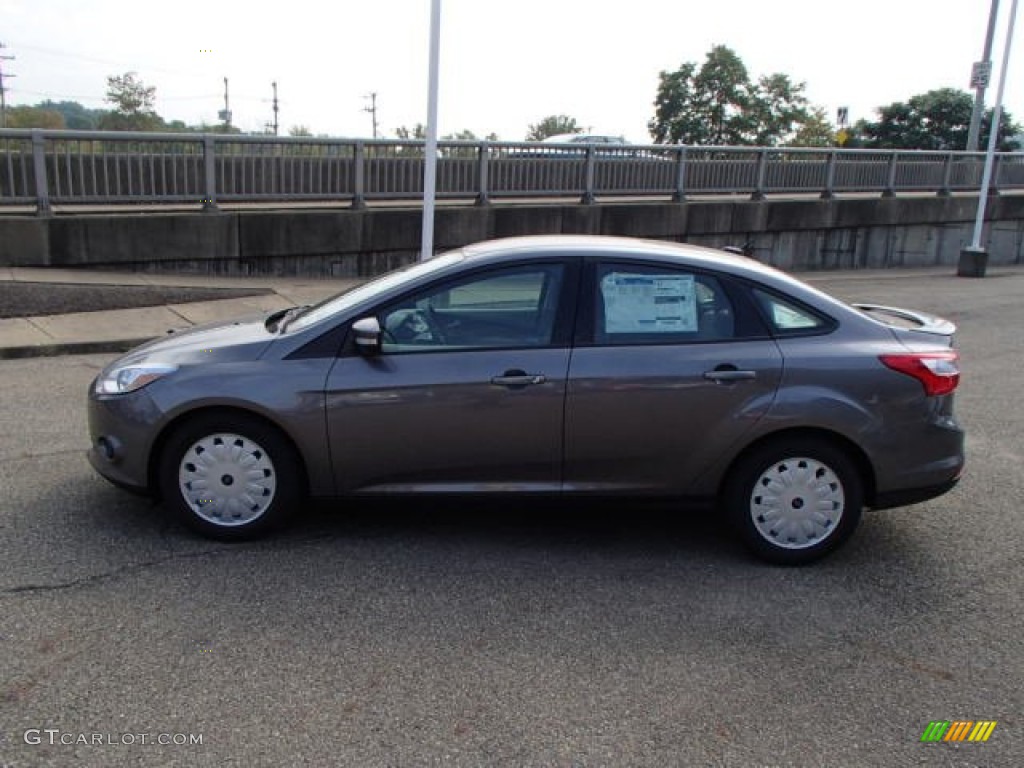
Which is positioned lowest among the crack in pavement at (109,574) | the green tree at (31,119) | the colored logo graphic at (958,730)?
the crack in pavement at (109,574)

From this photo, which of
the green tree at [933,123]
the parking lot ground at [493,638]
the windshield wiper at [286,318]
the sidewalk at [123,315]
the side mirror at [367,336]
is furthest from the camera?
the green tree at [933,123]

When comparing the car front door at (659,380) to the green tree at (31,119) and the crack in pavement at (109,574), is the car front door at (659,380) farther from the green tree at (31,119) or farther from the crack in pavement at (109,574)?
the green tree at (31,119)

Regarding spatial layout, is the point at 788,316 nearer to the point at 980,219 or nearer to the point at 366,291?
the point at 366,291

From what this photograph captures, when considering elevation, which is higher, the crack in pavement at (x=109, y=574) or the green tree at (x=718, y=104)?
the green tree at (x=718, y=104)

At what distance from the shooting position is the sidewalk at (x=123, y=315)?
8703 millimetres

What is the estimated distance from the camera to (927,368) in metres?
4.31

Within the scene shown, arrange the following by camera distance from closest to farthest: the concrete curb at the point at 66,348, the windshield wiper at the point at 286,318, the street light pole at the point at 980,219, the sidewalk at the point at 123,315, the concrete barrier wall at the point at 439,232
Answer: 1. the windshield wiper at the point at 286,318
2. the concrete curb at the point at 66,348
3. the sidewalk at the point at 123,315
4. the concrete barrier wall at the point at 439,232
5. the street light pole at the point at 980,219

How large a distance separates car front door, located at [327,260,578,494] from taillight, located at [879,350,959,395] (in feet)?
5.09

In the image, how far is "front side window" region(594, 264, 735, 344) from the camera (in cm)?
436

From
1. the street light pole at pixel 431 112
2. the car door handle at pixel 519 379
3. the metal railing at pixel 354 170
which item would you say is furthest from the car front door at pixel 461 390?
the metal railing at pixel 354 170

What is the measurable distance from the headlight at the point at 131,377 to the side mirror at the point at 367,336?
2.95 ft

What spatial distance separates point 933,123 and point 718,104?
17300 mm

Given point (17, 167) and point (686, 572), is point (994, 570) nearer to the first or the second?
point (686, 572)

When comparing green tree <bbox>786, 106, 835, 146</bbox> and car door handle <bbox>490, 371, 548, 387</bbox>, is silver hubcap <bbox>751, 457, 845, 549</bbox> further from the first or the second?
green tree <bbox>786, 106, 835, 146</bbox>
